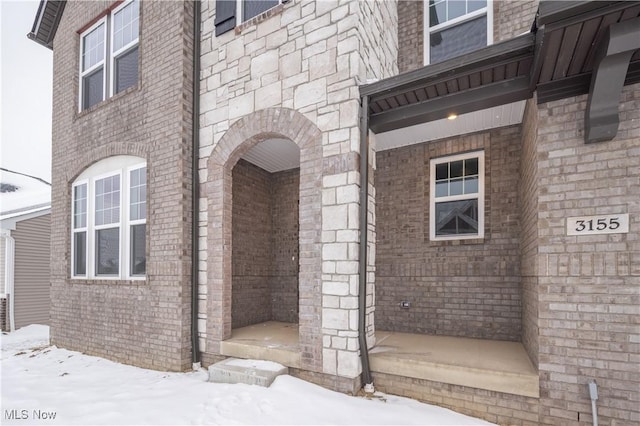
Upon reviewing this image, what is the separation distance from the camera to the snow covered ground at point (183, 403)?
336cm

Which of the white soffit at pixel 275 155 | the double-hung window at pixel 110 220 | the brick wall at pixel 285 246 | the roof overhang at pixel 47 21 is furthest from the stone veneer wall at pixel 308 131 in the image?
the roof overhang at pixel 47 21

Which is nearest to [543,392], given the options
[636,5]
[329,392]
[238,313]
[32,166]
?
[329,392]

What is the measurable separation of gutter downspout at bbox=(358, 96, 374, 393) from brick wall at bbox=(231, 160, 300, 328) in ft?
9.26

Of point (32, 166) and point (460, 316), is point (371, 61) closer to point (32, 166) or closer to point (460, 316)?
point (460, 316)

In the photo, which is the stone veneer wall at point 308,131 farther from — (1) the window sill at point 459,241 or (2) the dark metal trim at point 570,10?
(2) the dark metal trim at point 570,10

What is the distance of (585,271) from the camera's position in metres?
3.04

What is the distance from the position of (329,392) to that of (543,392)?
212 centimetres

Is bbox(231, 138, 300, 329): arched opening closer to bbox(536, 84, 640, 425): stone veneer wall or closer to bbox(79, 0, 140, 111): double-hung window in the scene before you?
bbox(79, 0, 140, 111): double-hung window

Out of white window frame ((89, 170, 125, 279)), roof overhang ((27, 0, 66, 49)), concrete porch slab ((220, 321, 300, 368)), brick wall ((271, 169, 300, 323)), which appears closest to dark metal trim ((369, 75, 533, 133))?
brick wall ((271, 169, 300, 323))

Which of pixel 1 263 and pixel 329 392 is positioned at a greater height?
pixel 1 263

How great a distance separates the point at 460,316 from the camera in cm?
504

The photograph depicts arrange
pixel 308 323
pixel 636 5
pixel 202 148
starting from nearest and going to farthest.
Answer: pixel 636 5
pixel 308 323
pixel 202 148

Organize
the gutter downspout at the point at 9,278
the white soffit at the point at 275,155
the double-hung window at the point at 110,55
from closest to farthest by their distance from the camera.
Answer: the white soffit at the point at 275,155
the double-hung window at the point at 110,55
the gutter downspout at the point at 9,278

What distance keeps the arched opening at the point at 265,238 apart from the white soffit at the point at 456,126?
171 centimetres
